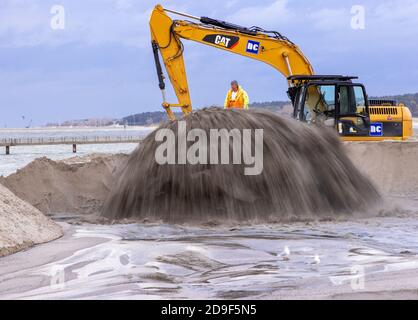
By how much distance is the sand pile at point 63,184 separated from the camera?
10413 millimetres

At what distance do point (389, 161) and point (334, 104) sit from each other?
1.52 metres

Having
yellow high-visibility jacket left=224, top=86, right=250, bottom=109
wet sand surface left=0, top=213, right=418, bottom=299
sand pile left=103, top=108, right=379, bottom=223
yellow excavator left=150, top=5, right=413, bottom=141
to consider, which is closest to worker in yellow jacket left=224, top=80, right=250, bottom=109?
yellow high-visibility jacket left=224, top=86, right=250, bottom=109

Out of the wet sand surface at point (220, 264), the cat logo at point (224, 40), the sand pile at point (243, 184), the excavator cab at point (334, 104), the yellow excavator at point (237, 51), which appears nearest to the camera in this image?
the wet sand surface at point (220, 264)

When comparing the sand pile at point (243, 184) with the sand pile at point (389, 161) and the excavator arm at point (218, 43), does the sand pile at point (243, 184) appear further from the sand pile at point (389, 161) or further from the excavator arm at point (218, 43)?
the excavator arm at point (218, 43)

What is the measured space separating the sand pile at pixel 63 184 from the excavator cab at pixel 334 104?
436cm

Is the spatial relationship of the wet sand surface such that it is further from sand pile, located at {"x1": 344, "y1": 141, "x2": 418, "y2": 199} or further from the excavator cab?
the excavator cab

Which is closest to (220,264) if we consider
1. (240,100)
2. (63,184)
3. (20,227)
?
(20,227)

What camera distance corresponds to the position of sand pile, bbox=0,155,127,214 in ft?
34.2

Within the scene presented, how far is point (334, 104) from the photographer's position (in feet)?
45.9

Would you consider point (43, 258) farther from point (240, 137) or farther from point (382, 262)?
point (240, 137)

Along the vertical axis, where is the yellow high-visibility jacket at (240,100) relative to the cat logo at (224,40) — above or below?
below

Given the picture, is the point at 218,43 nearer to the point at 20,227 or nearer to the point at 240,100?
the point at 240,100

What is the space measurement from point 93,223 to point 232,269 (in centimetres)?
352

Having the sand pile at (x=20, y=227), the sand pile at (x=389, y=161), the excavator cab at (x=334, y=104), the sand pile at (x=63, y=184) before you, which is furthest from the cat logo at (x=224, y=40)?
the sand pile at (x=20, y=227)
